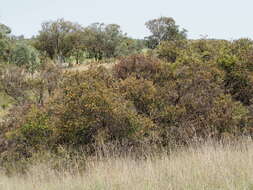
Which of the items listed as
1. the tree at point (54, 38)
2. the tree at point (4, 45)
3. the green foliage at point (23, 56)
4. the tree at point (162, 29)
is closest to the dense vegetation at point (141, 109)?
the green foliage at point (23, 56)

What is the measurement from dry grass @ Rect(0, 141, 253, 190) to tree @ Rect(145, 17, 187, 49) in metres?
35.8

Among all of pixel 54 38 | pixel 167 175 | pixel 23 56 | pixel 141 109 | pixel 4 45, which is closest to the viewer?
pixel 167 175

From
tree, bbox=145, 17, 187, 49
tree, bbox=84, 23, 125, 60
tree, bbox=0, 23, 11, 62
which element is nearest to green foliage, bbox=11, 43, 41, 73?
tree, bbox=0, 23, 11, 62

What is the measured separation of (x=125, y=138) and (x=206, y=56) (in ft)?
21.3

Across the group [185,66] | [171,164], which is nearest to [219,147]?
[171,164]

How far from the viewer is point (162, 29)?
40.1m

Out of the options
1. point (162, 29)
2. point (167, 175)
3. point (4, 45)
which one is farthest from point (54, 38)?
point (167, 175)

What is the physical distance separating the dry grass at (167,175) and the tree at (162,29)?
3577 centimetres

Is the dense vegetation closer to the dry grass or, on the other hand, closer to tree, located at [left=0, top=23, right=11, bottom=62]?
the dry grass

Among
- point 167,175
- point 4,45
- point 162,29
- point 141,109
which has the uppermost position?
point 162,29

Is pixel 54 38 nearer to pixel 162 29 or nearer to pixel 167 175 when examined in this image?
pixel 162 29

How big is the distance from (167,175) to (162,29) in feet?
124

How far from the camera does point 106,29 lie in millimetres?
37094

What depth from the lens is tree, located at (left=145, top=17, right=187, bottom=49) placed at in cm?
3991
